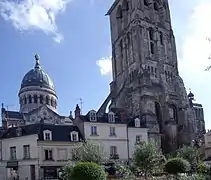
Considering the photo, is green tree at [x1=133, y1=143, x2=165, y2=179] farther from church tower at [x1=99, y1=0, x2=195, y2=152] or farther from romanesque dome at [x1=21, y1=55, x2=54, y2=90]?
romanesque dome at [x1=21, y1=55, x2=54, y2=90]

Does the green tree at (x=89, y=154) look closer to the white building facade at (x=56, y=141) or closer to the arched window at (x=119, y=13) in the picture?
the white building facade at (x=56, y=141)

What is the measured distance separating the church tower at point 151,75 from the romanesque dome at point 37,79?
55.0 ft

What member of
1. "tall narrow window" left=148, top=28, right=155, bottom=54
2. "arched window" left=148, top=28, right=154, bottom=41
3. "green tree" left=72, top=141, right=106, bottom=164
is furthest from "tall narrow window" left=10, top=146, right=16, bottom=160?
"arched window" left=148, top=28, right=154, bottom=41

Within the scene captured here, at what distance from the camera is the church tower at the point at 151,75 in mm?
68000

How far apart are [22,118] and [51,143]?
108 feet

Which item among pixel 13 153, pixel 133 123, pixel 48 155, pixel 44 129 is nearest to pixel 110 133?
pixel 133 123

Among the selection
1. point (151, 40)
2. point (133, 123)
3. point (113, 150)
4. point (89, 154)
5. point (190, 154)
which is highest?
point (151, 40)

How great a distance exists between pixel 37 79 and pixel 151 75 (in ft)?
94.6

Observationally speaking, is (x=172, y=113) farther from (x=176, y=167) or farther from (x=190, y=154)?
(x=176, y=167)

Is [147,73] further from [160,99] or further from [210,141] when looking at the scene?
[210,141]

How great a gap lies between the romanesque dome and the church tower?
55.0 ft

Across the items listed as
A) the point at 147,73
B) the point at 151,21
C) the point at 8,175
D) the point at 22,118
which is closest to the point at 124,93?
the point at 147,73

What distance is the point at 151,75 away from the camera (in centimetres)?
7181

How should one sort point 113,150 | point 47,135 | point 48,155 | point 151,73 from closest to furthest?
point 48,155 < point 47,135 < point 113,150 < point 151,73
